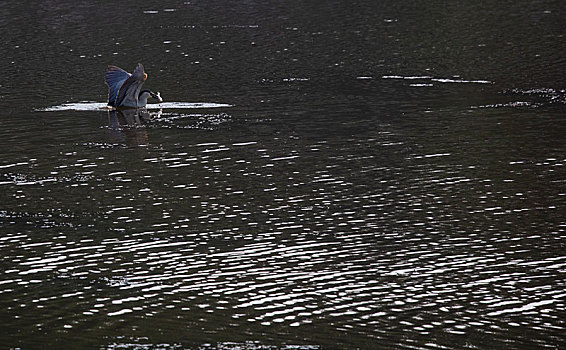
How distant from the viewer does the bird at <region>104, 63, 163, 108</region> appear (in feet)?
63.7

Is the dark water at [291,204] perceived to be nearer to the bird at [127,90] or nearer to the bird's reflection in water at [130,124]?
the bird's reflection in water at [130,124]

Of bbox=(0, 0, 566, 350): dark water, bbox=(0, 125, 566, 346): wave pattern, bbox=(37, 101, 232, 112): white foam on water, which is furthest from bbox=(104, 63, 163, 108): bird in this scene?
bbox=(0, 125, 566, 346): wave pattern

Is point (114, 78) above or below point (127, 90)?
above

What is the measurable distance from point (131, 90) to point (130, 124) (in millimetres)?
1744

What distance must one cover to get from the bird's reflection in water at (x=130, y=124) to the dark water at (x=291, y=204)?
0.08 metres

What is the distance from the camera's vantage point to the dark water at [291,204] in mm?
8633

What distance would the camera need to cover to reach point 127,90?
64.5 ft

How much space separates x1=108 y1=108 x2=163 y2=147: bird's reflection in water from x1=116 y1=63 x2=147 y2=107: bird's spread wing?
0.14 metres

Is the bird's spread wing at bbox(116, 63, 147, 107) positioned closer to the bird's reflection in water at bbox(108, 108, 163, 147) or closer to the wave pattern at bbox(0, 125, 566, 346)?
the bird's reflection in water at bbox(108, 108, 163, 147)

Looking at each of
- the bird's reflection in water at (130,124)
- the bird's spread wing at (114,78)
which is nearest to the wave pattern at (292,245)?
the bird's reflection in water at (130,124)

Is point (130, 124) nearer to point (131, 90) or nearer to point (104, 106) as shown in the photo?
point (131, 90)

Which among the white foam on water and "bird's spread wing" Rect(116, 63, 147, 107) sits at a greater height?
"bird's spread wing" Rect(116, 63, 147, 107)

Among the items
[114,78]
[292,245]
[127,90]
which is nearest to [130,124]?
[127,90]

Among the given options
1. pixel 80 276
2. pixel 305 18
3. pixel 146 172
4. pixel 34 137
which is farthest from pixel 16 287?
pixel 305 18
